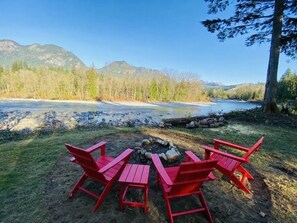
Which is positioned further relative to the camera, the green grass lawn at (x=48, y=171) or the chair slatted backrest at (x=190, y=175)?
the green grass lawn at (x=48, y=171)

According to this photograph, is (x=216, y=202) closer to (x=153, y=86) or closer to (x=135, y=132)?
(x=135, y=132)

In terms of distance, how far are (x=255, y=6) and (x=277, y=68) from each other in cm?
334

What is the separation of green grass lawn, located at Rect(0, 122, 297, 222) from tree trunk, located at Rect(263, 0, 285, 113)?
143 inches

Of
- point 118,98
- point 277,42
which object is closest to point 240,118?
point 277,42

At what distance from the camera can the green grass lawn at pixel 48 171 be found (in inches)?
108

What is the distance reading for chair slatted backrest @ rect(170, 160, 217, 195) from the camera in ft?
7.43

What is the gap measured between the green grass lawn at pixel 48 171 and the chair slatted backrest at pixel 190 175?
123 centimetres

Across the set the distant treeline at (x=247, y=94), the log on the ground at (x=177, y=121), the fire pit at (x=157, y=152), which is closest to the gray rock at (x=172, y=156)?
the fire pit at (x=157, y=152)

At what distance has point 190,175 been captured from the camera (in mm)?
2355

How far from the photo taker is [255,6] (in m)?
10.4

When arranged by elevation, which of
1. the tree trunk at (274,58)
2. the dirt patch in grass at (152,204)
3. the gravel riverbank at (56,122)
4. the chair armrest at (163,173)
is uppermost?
the tree trunk at (274,58)

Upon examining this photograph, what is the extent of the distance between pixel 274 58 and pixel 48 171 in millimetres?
10925

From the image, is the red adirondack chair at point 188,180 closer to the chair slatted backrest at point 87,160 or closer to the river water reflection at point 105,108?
the chair slatted backrest at point 87,160

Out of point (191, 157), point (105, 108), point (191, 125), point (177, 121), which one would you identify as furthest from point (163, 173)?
point (105, 108)
